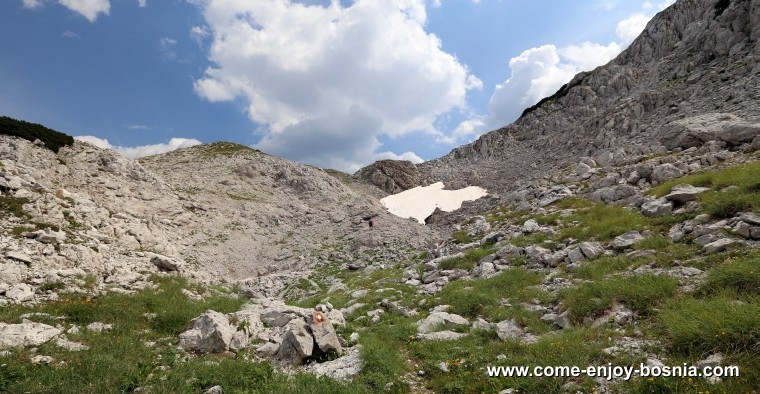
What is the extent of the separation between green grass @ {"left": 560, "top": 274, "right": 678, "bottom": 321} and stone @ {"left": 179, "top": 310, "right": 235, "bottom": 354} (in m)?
10.5

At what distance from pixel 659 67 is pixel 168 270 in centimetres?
6968

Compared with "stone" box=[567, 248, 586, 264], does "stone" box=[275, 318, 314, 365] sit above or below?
below

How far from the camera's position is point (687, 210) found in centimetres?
1631

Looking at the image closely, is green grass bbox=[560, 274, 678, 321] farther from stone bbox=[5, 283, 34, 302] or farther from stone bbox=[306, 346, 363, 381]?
stone bbox=[5, 283, 34, 302]

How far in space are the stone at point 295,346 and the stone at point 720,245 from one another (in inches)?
527

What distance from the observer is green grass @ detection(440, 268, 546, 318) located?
14055mm

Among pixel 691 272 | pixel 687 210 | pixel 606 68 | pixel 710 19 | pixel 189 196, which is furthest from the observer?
pixel 606 68

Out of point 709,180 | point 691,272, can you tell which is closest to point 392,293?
point 691,272

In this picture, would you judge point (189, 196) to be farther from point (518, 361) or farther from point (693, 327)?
point (693, 327)

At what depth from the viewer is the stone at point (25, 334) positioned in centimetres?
926

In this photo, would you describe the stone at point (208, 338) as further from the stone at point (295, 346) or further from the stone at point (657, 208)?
the stone at point (657, 208)

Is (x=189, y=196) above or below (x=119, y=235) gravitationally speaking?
above

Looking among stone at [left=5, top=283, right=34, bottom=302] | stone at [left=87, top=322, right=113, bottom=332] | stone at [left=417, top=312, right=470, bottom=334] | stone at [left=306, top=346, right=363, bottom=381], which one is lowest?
stone at [left=306, top=346, right=363, bottom=381]

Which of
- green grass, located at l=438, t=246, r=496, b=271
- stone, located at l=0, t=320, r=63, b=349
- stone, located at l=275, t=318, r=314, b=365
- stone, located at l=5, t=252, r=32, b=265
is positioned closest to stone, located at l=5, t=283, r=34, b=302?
stone, located at l=5, t=252, r=32, b=265
